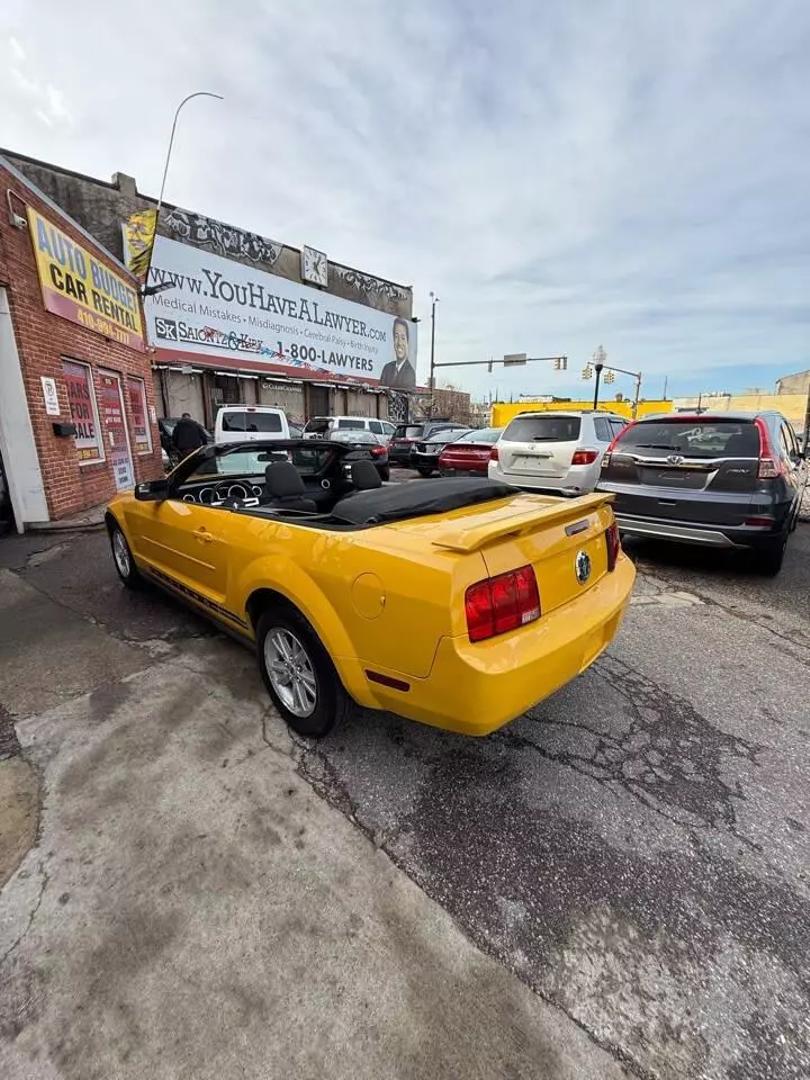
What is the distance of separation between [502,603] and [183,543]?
94.9 inches

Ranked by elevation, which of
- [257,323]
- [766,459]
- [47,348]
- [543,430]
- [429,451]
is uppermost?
[257,323]

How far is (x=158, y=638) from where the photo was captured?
3781 millimetres

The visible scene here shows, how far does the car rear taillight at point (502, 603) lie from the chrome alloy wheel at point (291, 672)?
3.11 feet

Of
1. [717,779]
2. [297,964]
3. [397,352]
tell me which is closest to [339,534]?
[297,964]

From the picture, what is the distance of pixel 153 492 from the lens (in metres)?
3.75

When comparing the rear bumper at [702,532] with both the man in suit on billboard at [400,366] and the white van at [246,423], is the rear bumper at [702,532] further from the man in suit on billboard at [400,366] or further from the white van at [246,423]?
the man in suit on billboard at [400,366]

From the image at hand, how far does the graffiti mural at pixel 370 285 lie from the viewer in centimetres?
2700

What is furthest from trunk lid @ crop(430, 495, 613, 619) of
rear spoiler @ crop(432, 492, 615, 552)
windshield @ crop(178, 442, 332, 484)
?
windshield @ crop(178, 442, 332, 484)

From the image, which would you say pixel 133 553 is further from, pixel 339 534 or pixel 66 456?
pixel 66 456

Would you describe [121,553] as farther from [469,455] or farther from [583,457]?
[469,455]

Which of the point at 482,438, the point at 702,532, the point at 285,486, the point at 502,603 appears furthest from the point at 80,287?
the point at 702,532

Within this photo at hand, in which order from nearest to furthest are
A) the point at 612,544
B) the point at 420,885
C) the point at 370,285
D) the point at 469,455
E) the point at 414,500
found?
1. the point at 420,885
2. the point at 414,500
3. the point at 612,544
4. the point at 469,455
5. the point at 370,285

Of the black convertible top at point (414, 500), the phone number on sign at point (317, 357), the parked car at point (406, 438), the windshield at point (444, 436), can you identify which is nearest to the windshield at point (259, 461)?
the black convertible top at point (414, 500)

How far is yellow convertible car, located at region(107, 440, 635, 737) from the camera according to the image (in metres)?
1.88
